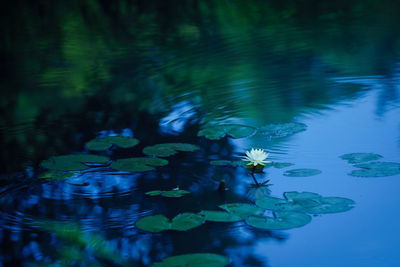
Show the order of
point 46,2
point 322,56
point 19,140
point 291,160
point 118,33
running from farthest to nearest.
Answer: point 46,2
point 118,33
point 322,56
point 19,140
point 291,160

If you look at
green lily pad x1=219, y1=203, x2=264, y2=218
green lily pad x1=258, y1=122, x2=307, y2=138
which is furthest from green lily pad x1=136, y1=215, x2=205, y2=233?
green lily pad x1=258, y1=122, x2=307, y2=138

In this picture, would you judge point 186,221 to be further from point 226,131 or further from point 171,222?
point 226,131

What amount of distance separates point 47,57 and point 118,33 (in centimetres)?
112

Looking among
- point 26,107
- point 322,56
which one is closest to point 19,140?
point 26,107

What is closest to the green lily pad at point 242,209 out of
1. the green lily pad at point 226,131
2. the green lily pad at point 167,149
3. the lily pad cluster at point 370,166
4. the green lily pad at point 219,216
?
the green lily pad at point 219,216

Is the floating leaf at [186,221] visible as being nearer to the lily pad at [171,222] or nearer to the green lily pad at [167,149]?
the lily pad at [171,222]

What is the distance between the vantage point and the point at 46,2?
723cm

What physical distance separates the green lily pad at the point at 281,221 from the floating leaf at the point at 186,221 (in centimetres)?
16

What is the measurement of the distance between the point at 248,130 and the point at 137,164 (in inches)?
24.0

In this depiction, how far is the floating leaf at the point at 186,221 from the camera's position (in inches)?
60.5

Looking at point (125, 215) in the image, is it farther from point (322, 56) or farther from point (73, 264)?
point (322, 56)

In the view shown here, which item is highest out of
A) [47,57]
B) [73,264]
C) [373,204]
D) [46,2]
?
[46,2]

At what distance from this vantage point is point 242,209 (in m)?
1.61

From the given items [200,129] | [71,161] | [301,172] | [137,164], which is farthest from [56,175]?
[301,172]
